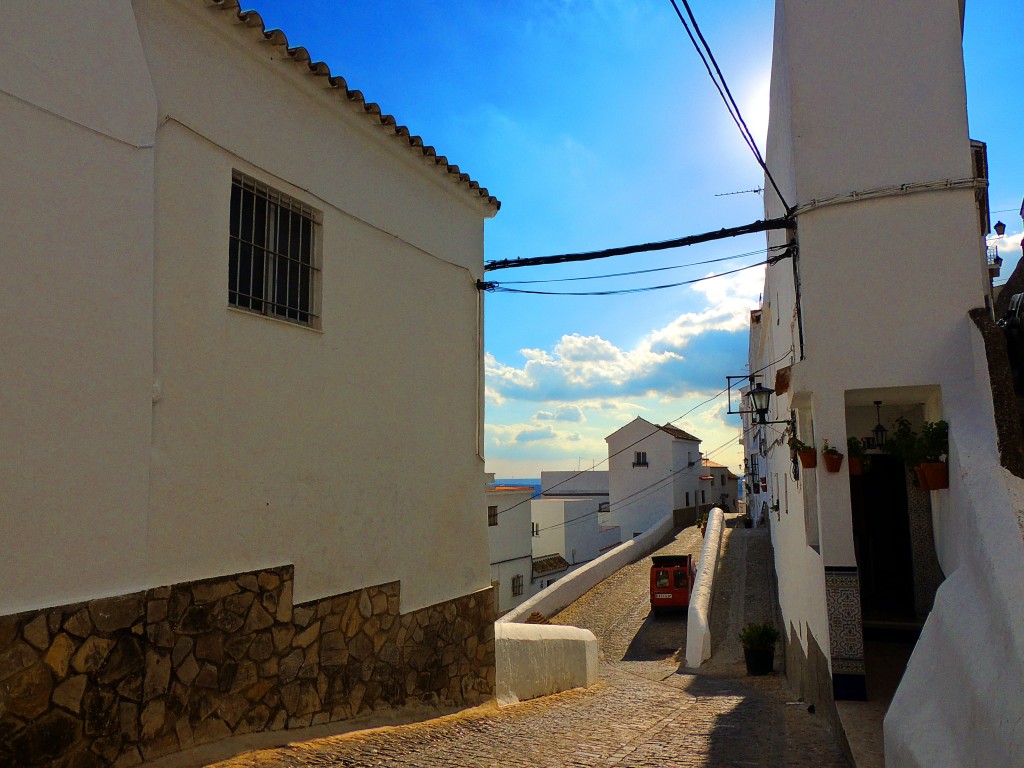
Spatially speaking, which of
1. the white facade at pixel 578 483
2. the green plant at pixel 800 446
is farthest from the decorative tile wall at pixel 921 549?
the white facade at pixel 578 483

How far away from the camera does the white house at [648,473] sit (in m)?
44.1

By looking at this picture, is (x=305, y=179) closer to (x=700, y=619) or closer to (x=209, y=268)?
(x=209, y=268)

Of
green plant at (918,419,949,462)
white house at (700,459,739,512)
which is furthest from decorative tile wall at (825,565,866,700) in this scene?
white house at (700,459,739,512)

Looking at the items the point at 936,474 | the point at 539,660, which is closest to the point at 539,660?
the point at 539,660

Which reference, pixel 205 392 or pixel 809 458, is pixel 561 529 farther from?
pixel 205 392

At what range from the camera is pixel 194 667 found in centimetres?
498

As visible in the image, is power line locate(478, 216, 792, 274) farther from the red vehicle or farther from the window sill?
the red vehicle

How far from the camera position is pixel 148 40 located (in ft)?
16.2

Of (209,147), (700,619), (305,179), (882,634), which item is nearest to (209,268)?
(209,147)

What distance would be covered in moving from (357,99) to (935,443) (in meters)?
5.90

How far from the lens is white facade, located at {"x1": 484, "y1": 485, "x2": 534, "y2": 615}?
28.0m

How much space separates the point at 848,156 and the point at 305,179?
508cm

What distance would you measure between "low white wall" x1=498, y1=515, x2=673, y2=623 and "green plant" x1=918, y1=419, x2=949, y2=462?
1365cm

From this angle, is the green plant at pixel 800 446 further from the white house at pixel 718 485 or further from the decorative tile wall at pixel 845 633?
the white house at pixel 718 485
